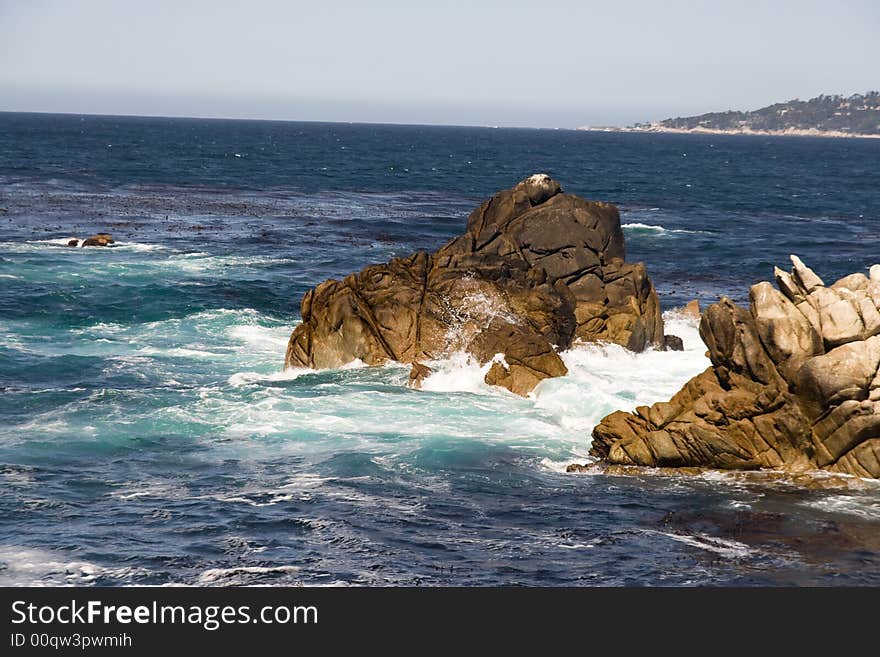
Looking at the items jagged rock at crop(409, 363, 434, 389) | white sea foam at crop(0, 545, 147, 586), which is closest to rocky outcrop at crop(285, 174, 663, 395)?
jagged rock at crop(409, 363, 434, 389)

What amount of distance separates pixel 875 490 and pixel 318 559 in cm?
1480

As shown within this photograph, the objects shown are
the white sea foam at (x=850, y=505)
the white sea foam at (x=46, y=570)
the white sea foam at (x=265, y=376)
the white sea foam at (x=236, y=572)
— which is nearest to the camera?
the white sea foam at (x=46, y=570)

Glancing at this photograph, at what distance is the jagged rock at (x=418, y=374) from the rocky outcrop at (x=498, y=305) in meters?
0.13

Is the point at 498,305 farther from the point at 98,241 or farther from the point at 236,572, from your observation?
the point at 98,241

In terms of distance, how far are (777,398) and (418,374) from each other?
13848 mm

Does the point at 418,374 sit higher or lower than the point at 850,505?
higher

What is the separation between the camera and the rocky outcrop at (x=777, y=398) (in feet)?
99.4

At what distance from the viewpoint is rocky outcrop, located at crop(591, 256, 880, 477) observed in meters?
30.3

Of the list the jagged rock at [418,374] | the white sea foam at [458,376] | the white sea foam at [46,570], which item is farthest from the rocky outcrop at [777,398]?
the white sea foam at [46,570]

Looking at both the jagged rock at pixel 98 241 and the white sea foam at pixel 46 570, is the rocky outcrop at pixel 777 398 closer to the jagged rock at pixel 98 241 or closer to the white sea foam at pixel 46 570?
the white sea foam at pixel 46 570

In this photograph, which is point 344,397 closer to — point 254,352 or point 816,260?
point 254,352

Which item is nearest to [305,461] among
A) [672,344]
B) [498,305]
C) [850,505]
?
[498,305]

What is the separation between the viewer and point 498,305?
43094mm
